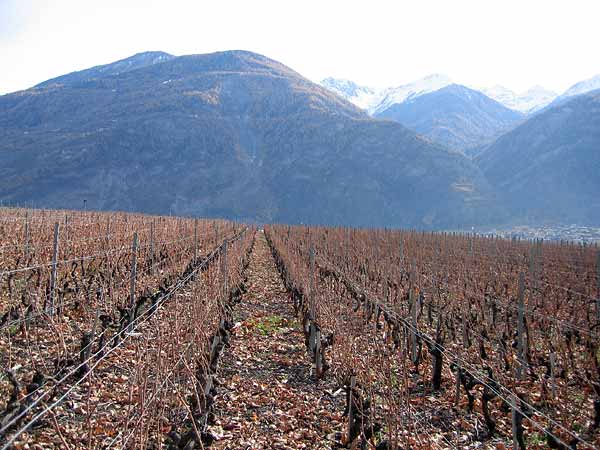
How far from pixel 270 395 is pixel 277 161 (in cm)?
9323

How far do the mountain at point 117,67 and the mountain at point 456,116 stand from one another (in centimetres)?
8244

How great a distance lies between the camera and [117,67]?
563 feet

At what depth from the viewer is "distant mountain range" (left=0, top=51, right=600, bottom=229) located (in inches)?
3211

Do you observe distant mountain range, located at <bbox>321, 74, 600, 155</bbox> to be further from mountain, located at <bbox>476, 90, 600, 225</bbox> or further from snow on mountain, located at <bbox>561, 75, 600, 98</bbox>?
mountain, located at <bbox>476, 90, 600, 225</bbox>

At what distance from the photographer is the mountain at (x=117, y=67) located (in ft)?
522

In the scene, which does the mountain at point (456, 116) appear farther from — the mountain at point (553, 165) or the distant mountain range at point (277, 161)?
the distant mountain range at point (277, 161)

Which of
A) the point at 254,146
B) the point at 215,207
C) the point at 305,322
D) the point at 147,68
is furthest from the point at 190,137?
the point at 305,322

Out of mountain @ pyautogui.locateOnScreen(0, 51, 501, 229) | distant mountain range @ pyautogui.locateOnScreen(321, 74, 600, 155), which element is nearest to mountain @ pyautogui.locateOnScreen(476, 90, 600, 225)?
mountain @ pyautogui.locateOnScreen(0, 51, 501, 229)

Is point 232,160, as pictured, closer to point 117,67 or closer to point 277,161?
point 277,161

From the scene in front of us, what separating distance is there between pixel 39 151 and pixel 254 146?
131ft

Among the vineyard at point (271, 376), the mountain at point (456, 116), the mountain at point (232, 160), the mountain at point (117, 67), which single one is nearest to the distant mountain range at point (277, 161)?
the mountain at point (232, 160)

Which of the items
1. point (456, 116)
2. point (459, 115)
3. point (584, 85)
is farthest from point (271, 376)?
point (584, 85)

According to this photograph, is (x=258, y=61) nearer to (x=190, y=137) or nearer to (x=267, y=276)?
(x=190, y=137)

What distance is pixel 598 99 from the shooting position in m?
98.1
